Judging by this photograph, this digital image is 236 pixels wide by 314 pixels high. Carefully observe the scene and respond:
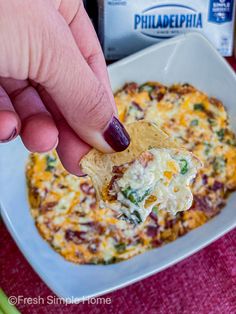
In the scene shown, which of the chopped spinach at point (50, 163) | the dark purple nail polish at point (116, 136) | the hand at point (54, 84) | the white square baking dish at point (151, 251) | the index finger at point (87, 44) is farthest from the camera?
the chopped spinach at point (50, 163)

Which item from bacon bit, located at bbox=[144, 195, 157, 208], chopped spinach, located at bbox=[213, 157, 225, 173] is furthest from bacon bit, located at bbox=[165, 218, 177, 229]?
bacon bit, located at bbox=[144, 195, 157, 208]

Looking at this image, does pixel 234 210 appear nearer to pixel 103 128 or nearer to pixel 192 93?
pixel 192 93

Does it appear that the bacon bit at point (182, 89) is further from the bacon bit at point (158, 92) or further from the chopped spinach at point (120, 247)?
the chopped spinach at point (120, 247)

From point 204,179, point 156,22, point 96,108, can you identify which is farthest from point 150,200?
point 156,22

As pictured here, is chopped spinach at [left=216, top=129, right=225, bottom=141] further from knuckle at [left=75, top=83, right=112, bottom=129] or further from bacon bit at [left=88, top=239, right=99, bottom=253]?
knuckle at [left=75, top=83, right=112, bottom=129]

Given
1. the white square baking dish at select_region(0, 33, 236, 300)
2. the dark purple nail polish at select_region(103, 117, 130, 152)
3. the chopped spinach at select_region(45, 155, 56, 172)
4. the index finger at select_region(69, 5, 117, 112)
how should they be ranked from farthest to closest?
the chopped spinach at select_region(45, 155, 56, 172) < the white square baking dish at select_region(0, 33, 236, 300) < the index finger at select_region(69, 5, 117, 112) < the dark purple nail polish at select_region(103, 117, 130, 152)

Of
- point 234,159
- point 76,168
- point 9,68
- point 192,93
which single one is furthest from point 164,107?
point 9,68

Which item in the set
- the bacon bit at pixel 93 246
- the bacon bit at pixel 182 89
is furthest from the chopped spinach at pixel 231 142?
the bacon bit at pixel 93 246
